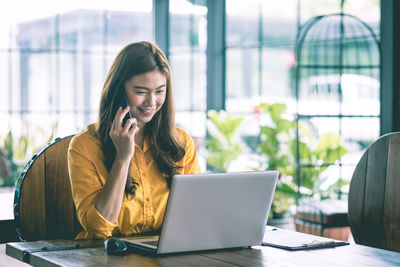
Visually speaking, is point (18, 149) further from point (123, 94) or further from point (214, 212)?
point (214, 212)

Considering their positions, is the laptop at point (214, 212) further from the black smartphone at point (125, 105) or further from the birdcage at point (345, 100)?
the birdcage at point (345, 100)

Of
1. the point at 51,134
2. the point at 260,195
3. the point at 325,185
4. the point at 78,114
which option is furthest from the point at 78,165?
the point at 78,114

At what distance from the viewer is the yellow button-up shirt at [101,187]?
1.87 metres

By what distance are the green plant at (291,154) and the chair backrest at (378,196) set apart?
84.7 inches

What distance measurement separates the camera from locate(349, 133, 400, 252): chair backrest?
2.15 metres

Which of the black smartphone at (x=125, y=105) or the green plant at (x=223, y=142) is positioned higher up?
the black smartphone at (x=125, y=105)

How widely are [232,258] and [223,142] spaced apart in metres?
3.68

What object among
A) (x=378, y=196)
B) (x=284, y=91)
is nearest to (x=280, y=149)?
(x=378, y=196)

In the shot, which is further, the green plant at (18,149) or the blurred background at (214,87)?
the green plant at (18,149)

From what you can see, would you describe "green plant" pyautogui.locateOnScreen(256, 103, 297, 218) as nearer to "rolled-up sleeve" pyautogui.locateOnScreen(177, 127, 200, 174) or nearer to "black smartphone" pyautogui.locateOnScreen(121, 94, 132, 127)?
"rolled-up sleeve" pyautogui.locateOnScreen(177, 127, 200, 174)

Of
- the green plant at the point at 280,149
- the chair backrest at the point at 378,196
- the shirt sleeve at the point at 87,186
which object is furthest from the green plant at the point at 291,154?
the shirt sleeve at the point at 87,186

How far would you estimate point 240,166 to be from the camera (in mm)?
5664

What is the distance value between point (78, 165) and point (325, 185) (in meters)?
3.26

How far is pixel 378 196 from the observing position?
2.20 meters
